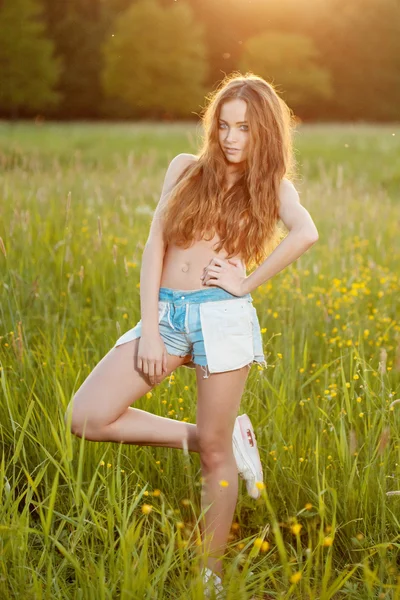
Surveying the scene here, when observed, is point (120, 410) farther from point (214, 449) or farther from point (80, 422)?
point (214, 449)

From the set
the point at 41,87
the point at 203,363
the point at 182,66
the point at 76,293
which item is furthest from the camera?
the point at 182,66

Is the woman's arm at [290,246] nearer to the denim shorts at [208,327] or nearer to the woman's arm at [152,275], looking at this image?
the denim shorts at [208,327]

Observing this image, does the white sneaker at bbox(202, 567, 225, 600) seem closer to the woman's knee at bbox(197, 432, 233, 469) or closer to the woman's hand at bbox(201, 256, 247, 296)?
the woman's knee at bbox(197, 432, 233, 469)

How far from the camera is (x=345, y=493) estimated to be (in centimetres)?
274

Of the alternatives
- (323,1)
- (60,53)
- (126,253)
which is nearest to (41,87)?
(60,53)

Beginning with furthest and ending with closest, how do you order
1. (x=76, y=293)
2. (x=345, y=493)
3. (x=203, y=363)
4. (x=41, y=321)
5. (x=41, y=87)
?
(x=41, y=87) < (x=76, y=293) < (x=41, y=321) < (x=345, y=493) < (x=203, y=363)

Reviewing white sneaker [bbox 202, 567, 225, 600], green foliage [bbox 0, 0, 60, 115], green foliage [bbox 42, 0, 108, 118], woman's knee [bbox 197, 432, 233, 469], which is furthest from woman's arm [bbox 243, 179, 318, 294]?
green foliage [bbox 42, 0, 108, 118]

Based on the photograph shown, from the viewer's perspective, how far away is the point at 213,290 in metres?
2.59

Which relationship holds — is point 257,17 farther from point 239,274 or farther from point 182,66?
point 239,274

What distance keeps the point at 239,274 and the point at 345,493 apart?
0.87 meters

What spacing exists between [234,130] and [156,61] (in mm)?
52626

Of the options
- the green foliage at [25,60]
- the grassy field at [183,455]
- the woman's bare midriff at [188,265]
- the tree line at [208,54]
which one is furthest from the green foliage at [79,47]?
the woman's bare midriff at [188,265]

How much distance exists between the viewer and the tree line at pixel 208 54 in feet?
160

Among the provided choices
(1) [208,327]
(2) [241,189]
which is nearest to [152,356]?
(1) [208,327]
